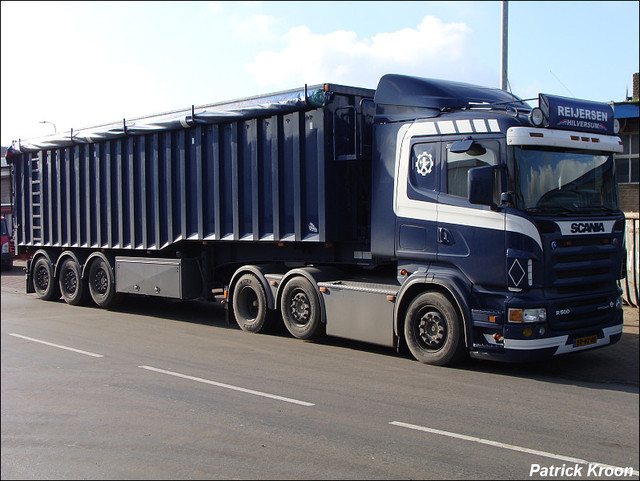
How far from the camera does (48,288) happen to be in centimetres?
1669

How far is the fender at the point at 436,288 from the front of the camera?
28.1 ft

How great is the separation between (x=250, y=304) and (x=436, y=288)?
4173 mm

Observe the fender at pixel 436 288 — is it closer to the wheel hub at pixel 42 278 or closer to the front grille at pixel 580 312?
the front grille at pixel 580 312

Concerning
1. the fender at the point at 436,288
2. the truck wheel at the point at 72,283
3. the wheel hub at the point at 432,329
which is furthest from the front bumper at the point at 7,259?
the wheel hub at the point at 432,329

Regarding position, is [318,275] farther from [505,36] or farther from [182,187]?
[505,36]

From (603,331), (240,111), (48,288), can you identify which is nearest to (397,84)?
(240,111)

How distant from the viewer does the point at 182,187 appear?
13.0 m

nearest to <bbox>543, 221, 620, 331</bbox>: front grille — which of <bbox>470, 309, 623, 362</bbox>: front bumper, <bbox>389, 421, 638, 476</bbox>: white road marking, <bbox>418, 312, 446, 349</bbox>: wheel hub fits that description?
<bbox>470, 309, 623, 362</bbox>: front bumper

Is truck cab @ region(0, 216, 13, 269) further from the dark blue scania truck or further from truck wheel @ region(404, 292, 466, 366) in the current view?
truck wheel @ region(404, 292, 466, 366)

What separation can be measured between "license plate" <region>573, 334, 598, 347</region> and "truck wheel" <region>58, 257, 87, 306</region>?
10.9 metres

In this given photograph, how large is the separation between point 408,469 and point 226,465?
4.51 feet

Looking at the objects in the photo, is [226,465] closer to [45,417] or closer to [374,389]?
[45,417]

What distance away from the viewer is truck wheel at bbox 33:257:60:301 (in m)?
16.6

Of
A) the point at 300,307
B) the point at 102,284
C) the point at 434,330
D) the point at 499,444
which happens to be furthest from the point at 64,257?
the point at 499,444
